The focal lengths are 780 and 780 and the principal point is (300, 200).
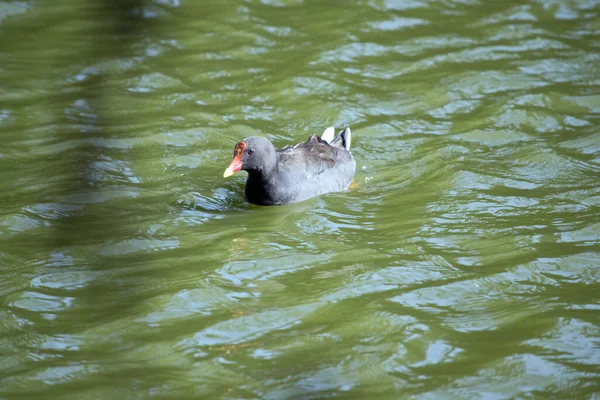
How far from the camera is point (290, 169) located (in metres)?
6.66

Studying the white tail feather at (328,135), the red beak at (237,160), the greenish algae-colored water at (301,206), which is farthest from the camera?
the white tail feather at (328,135)

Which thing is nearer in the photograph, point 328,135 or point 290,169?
point 290,169

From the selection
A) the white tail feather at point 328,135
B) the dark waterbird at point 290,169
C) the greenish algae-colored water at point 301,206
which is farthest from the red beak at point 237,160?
the white tail feather at point 328,135

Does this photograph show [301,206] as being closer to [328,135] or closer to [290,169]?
[290,169]

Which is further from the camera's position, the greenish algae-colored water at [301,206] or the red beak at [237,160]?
the red beak at [237,160]

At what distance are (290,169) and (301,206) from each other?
33cm

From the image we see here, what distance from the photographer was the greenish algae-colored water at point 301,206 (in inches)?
174

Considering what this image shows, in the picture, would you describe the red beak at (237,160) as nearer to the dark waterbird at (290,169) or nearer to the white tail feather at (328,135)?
the dark waterbird at (290,169)

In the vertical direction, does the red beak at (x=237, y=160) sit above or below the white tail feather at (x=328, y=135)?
above

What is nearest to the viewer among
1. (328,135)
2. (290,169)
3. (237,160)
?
(237,160)

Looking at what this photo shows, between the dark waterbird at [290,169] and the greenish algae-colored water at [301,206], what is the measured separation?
0.42 ft

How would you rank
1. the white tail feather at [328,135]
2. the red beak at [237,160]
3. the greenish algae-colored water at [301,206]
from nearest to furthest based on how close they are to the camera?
the greenish algae-colored water at [301,206] < the red beak at [237,160] < the white tail feather at [328,135]

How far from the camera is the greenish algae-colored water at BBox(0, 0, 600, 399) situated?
174 inches

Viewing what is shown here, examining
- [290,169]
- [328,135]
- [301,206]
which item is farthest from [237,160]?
[328,135]
